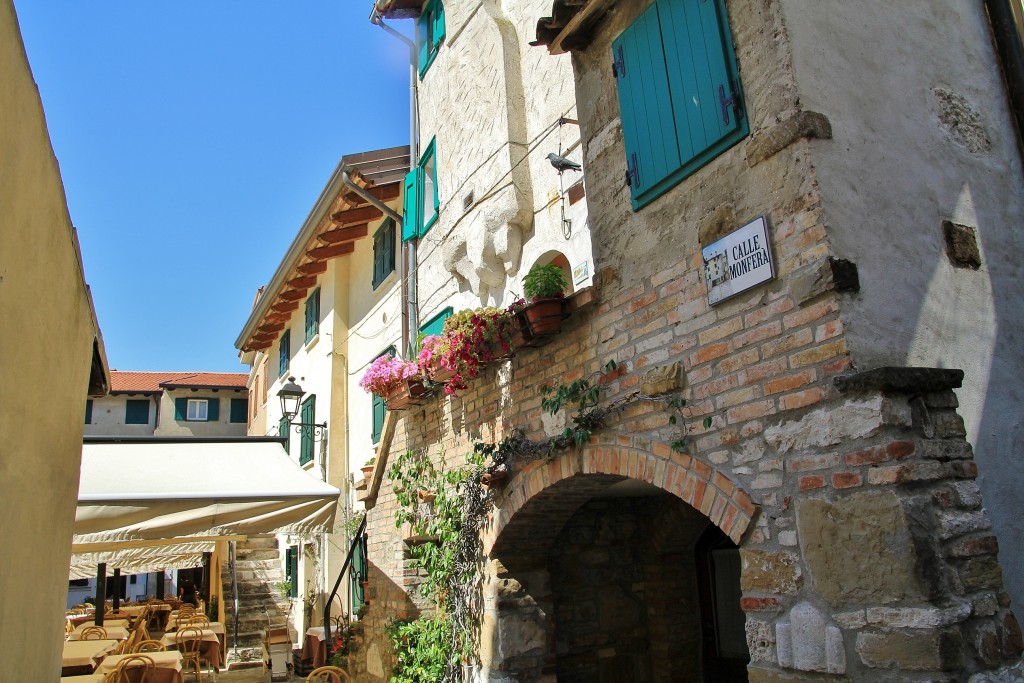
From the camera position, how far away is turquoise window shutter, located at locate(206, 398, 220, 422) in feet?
94.4

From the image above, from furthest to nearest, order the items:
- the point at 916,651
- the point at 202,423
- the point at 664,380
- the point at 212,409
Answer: the point at 212,409
the point at 202,423
the point at 664,380
the point at 916,651

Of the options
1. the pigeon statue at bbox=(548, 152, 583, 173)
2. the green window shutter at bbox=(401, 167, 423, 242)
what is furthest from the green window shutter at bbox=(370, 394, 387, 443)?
the pigeon statue at bbox=(548, 152, 583, 173)

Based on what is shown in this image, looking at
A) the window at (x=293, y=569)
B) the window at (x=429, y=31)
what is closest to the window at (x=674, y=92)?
the window at (x=429, y=31)

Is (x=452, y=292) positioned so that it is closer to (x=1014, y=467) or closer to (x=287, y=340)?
(x=1014, y=467)

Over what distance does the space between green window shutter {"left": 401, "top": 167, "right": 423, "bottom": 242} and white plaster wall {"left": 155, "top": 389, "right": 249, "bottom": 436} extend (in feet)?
65.7

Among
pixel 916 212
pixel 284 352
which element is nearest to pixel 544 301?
pixel 916 212

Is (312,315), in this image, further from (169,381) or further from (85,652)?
(169,381)

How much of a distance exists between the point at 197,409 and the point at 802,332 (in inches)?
1125

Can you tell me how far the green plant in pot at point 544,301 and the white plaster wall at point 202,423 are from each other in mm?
25451

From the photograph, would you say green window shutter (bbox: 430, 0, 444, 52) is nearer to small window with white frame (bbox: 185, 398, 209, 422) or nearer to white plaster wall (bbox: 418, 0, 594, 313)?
white plaster wall (bbox: 418, 0, 594, 313)

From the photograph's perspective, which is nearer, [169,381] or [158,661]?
[158,661]

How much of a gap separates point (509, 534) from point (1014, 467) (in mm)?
3321

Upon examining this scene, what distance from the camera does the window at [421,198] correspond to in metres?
10.4

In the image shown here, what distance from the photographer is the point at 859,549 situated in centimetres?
307
